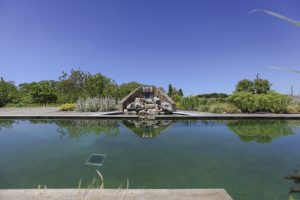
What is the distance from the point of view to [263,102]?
15.7 meters

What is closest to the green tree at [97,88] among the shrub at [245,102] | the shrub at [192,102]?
the shrub at [192,102]

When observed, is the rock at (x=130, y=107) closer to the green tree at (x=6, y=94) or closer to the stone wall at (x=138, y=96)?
the stone wall at (x=138, y=96)

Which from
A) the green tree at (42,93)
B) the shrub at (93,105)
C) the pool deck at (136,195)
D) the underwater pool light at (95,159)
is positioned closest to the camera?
the pool deck at (136,195)

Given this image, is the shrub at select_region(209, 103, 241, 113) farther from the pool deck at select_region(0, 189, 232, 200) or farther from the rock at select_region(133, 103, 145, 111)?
the pool deck at select_region(0, 189, 232, 200)

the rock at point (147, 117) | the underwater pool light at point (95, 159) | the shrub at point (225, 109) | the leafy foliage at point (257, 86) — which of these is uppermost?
the leafy foliage at point (257, 86)

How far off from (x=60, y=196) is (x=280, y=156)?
5018 mm

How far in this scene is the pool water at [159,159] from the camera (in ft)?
13.1

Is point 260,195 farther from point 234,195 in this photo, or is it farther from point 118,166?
point 118,166

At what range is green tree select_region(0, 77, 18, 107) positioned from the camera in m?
27.5

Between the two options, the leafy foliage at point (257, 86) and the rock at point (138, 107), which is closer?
the rock at point (138, 107)

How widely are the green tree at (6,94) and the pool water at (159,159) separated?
21445 mm

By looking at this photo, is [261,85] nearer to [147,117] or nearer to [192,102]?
[192,102]

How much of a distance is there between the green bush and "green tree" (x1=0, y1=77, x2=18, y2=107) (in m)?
24.8

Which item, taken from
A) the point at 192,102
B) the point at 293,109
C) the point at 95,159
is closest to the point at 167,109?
the point at 192,102
